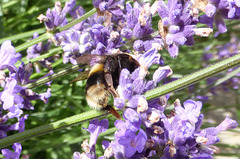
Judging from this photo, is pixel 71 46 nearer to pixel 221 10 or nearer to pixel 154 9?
pixel 154 9

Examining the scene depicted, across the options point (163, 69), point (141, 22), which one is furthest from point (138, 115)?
point (141, 22)

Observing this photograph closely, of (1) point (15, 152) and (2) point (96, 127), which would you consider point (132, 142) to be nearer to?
(2) point (96, 127)

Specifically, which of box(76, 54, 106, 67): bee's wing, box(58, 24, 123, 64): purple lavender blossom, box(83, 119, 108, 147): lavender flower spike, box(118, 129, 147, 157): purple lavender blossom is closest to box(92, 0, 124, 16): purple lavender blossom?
box(58, 24, 123, 64): purple lavender blossom

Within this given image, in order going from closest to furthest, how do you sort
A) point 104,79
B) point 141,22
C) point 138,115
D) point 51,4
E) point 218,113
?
point 138,115 < point 104,79 < point 141,22 < point 51,4 < point 218,113

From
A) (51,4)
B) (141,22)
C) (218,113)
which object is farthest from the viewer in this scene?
(218,113)

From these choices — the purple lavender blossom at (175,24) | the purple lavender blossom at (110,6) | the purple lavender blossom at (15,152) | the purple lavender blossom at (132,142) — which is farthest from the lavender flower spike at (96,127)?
the purple lavender blossom at (110,6)

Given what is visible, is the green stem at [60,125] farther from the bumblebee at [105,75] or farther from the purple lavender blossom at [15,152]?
the purple lavender blossom at [15,152]
